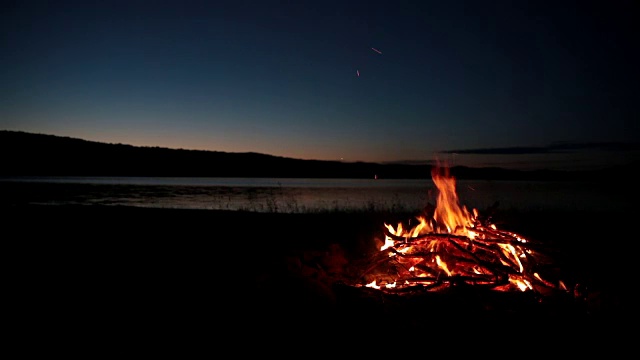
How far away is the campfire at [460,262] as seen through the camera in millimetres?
3904

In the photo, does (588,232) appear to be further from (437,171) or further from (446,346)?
(446,346)

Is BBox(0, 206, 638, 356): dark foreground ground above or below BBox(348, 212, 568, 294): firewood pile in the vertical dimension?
below

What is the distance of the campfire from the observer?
3.90 m

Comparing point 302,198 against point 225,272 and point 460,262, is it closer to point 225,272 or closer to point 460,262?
point 225,272

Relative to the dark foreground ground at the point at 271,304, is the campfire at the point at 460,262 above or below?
above

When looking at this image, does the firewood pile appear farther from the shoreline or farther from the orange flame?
the shoreline

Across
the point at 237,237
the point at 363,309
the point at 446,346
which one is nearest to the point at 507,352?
the point at 446,346

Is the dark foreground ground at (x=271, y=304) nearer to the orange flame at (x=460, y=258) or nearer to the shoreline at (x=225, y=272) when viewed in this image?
the shoreline at (x=225, y=272)

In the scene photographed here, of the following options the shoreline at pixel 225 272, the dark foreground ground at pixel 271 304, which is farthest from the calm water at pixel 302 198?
the dark foreground ground at pixel 271 304

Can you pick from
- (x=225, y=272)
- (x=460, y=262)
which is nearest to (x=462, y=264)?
(x=460, y=262)

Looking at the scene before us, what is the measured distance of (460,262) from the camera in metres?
4.09

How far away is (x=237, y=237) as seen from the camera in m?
8.32

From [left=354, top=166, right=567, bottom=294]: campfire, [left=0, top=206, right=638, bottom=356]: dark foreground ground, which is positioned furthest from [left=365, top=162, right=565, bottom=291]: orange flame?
[left=0, top=206, right=638, bottom=356]: dark foreground ground

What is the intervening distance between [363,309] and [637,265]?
4764 mm
